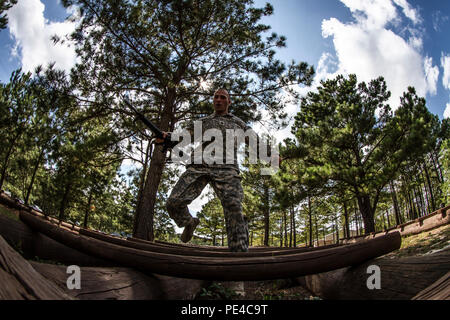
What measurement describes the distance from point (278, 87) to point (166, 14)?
339 cm

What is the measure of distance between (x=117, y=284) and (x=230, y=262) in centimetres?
58

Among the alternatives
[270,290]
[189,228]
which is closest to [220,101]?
[189,228]

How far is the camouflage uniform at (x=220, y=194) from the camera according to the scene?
2.77 m

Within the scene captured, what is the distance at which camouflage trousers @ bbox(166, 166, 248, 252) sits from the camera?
2762 millimetres

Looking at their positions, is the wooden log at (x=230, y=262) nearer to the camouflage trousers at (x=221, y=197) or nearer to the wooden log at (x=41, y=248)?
the wooden log at (x=41, y=248)

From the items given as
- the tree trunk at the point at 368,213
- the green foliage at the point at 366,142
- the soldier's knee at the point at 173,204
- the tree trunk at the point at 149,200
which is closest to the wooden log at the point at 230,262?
the soldier's knee at the point at 173,204

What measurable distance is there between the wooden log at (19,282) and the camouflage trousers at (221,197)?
83.8 inches

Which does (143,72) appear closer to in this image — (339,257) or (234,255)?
(234,255)

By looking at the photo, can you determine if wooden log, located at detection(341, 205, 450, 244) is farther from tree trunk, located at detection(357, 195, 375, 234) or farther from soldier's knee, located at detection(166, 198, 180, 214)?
tree trunk, located at detection(357, 195, 375, 234)

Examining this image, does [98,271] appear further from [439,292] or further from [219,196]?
[219,196]

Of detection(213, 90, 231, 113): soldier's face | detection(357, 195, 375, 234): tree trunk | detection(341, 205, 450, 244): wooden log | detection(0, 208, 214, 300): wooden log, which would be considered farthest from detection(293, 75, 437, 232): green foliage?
detection(0, 208, 214, 300): wooden log
